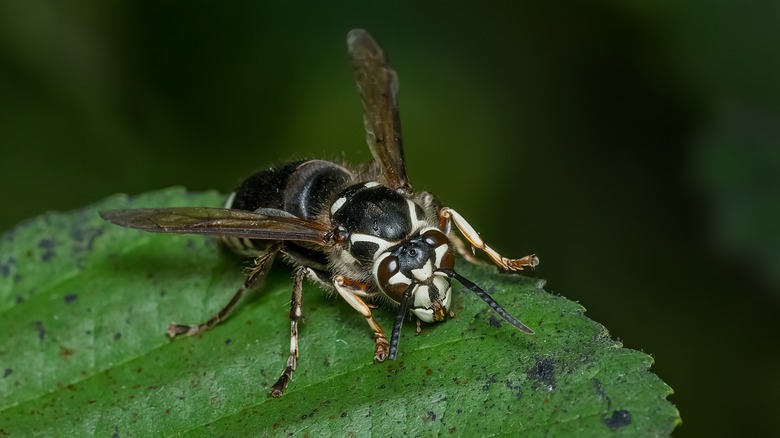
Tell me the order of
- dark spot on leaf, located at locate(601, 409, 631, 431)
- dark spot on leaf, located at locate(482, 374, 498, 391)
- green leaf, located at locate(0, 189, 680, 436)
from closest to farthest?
dark spot on leaf, located at locate(601, 409, 631, 431) < green leaf, located at locate(0, 189, 680, 436) < dark spot on leaf, located at locate(482, 374, 498, 391)

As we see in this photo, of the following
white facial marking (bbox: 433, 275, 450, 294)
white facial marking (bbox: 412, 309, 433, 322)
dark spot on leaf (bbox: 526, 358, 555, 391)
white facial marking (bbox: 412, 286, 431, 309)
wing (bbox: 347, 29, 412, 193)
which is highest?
wing (bbox: 347, 29, 412, 193)

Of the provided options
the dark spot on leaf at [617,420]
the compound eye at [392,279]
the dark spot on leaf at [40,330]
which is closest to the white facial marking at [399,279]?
the compound eye at [392,279]

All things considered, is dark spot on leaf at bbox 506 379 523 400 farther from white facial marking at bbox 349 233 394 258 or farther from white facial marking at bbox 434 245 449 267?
white facial marking at bbox 349 233 394 258

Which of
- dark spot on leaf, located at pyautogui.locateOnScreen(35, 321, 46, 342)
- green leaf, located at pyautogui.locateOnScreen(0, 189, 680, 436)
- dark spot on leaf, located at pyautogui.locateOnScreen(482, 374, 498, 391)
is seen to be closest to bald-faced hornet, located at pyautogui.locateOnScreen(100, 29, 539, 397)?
green leaf, located at pyautogui.locateOnScreen(0, 189, 680, 436)

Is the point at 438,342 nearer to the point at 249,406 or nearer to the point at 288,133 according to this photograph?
the point at 249,406

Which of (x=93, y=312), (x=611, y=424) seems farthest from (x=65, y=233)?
(x=611, y=424)

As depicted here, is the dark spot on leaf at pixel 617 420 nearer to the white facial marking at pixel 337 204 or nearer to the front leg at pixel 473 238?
the front leg at pixel 473 238

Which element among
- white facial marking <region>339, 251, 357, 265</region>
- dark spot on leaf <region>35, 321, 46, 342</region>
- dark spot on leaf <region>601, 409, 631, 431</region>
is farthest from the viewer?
dark spot on leaf <region>35, 321, 46, 342</region>

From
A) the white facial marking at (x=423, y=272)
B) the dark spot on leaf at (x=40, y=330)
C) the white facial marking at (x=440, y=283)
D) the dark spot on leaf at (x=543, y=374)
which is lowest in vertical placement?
the dark spot on leaf at (x=40, y=330)
